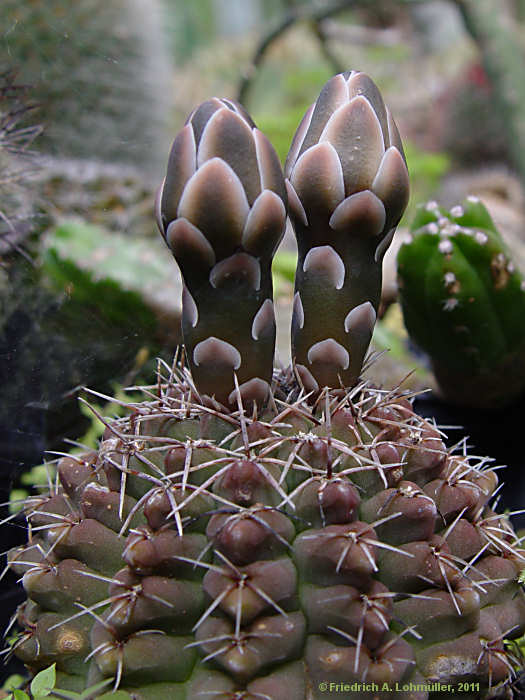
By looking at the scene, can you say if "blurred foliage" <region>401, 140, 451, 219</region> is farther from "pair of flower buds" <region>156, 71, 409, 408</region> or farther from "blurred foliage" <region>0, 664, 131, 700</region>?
"blurred foliage" <region>0, 664, 131, 700</region>

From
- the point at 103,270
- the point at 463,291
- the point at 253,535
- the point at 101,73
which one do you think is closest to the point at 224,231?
the point at 253,535

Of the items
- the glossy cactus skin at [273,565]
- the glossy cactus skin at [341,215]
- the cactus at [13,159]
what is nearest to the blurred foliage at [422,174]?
the cactus at [13,159]

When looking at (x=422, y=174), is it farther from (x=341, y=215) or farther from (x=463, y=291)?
(x=341, y=215)

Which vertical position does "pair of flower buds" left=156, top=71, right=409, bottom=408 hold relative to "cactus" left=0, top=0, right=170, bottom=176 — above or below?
above

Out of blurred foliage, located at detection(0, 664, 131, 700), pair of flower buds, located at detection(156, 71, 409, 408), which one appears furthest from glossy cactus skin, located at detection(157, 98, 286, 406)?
blurred foliage, located at detection(0, 664, 131, 700)

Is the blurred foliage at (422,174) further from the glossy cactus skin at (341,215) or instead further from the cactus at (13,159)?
the glossy cactus skin at (341,215)

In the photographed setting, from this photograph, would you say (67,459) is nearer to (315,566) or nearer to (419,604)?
(315,566)
